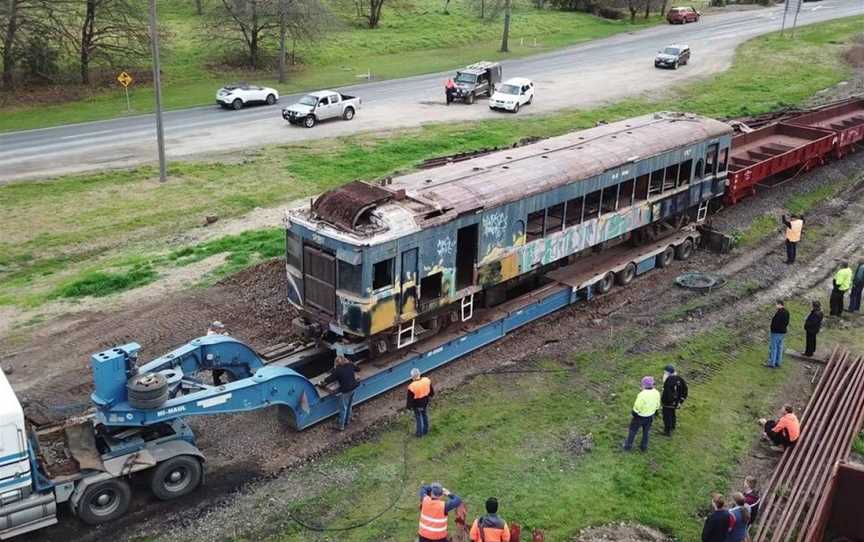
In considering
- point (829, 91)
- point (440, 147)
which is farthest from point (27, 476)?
point (829, 91)

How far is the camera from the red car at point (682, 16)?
224ft

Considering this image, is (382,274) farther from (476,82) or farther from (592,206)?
(476,82)

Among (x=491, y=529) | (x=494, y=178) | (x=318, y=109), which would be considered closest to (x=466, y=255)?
(x=494, y=178)

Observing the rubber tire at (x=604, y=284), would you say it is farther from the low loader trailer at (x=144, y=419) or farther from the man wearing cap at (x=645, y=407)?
the man wearing cap at (x=645, y=407)

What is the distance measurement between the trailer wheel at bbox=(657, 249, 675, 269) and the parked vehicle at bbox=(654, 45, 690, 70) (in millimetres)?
30573

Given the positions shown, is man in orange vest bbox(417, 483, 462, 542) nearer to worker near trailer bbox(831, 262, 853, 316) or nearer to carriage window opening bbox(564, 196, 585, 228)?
carriage window opening bbox(564, 196, 585, 228)

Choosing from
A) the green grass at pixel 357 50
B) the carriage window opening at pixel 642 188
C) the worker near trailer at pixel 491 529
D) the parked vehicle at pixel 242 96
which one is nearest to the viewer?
the worker near trailer at pixel 491 529

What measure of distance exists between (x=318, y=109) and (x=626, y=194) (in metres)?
19.5

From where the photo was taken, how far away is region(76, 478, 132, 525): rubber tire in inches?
448

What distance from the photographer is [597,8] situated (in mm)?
73750

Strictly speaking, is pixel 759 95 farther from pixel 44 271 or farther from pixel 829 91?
pixel 44 271

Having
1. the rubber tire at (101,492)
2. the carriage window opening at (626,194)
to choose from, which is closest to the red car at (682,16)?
the carriage window opening at (626,194)

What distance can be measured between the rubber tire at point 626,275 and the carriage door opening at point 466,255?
16.6 feet

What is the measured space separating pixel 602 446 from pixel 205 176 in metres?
19.4
